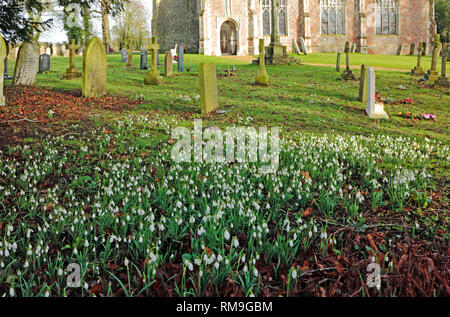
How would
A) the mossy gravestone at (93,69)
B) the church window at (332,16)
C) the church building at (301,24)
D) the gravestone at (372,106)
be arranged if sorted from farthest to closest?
1. the church window at (332,16)
2. the church building at (301,24)
3. the mossy gravestone at (93,69)
4. the gravestone at (372,106)

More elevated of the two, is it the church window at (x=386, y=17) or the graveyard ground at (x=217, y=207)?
the church window at (x=386, y=17)

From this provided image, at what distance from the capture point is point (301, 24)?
37219 mm

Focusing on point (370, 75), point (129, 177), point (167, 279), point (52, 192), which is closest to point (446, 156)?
point (370, 75)

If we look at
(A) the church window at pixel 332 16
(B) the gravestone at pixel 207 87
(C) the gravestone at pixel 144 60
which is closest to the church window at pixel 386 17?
(A) the church window at pixel 332 16

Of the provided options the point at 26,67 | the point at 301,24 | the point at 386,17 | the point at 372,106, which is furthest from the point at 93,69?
the point at 386,17

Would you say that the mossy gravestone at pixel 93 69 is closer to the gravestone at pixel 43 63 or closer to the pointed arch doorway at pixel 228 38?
the gravestone at pixel 43 63

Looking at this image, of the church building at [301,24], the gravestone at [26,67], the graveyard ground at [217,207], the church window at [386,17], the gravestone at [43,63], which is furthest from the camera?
the church window at [386,17]

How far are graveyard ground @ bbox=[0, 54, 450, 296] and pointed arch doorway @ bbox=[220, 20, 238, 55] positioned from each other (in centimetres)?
2794

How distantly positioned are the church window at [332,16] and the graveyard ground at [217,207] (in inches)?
1202

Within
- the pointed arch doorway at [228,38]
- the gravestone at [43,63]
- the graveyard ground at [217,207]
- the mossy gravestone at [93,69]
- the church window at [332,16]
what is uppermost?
the church window at [332,16]

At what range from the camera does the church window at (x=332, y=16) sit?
38219mm

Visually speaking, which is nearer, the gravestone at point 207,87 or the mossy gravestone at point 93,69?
the gravestone at point 207,87

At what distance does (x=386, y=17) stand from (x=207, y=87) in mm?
35944

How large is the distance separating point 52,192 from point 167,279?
261 cm
